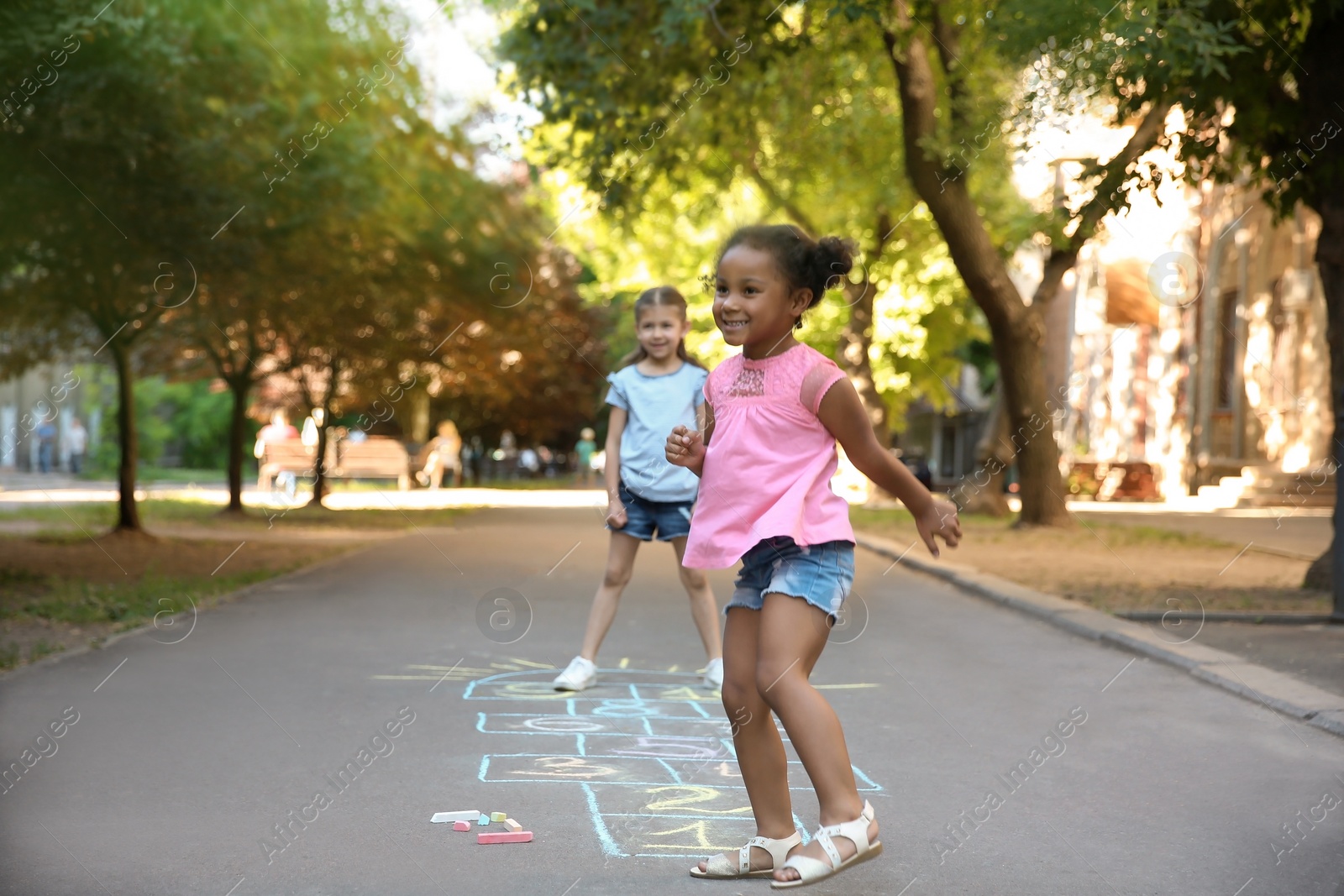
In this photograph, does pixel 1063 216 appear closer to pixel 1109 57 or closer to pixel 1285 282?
pixel 1109 57

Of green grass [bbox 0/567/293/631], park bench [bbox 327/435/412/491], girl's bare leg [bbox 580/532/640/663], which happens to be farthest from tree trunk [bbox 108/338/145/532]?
park bench [bbox 327/435/412/491]

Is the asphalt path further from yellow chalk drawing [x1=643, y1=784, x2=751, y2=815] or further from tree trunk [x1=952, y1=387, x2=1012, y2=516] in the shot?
tree trunk [x1=952, y1=387, x2=1012, y2=516]

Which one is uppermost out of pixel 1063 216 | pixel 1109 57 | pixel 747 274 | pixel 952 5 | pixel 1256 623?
pixel 952 5

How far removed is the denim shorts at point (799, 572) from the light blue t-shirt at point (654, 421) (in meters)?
2.82

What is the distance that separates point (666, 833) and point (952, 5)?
52.0 feet

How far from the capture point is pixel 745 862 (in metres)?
3.97

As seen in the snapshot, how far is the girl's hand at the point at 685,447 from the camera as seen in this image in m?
4.03

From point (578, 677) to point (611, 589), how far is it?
46 centimetres

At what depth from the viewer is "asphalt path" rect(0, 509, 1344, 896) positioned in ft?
13.5

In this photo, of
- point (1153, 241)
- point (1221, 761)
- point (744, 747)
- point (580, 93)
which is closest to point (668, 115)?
point (580, 93)

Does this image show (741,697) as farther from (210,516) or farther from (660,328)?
(210,516)

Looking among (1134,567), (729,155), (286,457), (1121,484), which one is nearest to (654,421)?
(1134,567)

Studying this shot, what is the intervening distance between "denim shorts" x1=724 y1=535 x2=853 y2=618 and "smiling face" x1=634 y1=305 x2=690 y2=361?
2840mm

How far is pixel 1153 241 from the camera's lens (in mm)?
33625
